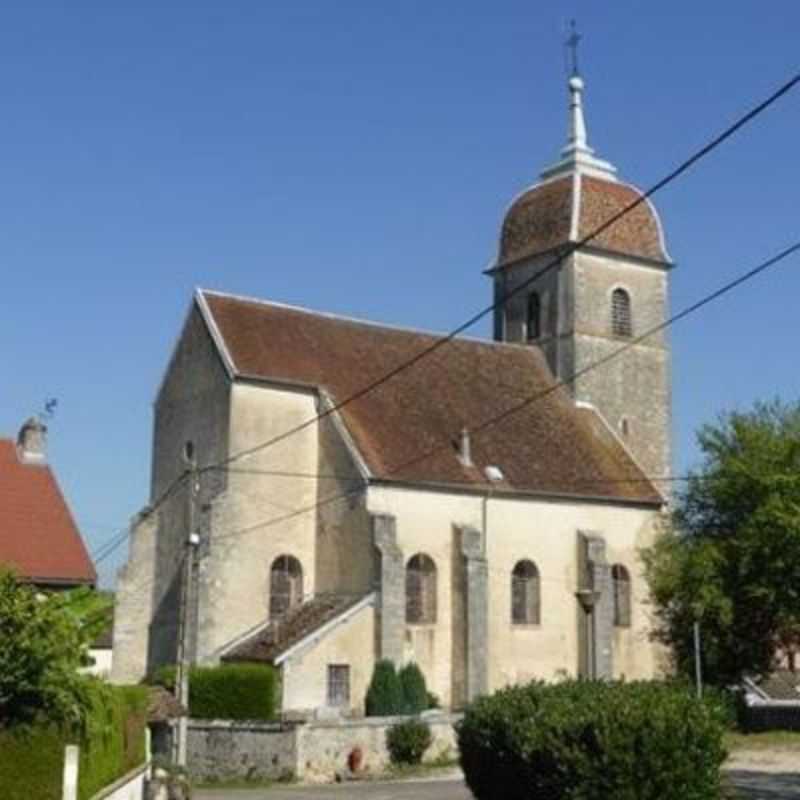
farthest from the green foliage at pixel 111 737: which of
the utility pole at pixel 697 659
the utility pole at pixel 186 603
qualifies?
the utility pole at pixel 697 659

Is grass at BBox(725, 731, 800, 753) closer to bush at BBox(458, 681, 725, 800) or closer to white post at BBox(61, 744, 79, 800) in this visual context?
bush at BBox(458, 681, 725, 800)

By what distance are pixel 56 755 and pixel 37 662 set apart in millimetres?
1286

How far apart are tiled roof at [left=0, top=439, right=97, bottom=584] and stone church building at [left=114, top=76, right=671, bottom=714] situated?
10.8 ft

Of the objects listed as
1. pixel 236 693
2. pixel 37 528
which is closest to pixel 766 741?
pixel 236 693

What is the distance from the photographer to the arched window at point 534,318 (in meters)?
45.9

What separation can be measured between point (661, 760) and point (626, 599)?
87.3 feet

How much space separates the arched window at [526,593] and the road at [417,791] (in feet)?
34.9

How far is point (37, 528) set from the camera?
33844 millimetres

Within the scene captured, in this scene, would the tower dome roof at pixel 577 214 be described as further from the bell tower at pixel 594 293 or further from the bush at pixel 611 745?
the bush at pixel 611 745

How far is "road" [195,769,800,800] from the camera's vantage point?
23266mm

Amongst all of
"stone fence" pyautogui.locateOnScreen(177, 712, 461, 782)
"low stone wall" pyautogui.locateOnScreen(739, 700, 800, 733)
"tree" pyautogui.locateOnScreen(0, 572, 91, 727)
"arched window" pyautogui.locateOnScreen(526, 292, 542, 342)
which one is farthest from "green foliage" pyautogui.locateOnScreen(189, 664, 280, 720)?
"arched window" pyautogui.locateOnScreen(526, 292, 542, 342)

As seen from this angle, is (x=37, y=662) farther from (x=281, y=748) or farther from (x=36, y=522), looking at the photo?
(x=36, y=522)

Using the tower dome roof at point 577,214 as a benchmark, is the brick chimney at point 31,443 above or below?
below

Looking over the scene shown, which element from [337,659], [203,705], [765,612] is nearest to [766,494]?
[765,612]
